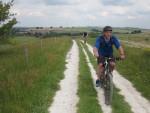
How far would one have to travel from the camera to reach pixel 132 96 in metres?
12.0

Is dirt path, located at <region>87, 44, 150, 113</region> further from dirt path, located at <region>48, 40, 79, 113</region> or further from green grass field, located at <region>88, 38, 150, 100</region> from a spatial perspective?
dirt path, located at <region>48, 40, 79, 113</region>

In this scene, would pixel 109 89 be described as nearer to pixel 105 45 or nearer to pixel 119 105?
pixel 119 105

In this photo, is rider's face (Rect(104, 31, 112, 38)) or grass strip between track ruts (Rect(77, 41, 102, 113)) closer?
grass strip between track ruts (Rect(77, 41, 102, 113))

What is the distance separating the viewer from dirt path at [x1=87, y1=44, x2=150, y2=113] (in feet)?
33.7

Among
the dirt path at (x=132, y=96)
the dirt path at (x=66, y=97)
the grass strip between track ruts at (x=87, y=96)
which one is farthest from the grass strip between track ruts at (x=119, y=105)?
the dirt path at (x=66, y=97)

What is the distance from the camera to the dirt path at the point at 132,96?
10258 millimetres

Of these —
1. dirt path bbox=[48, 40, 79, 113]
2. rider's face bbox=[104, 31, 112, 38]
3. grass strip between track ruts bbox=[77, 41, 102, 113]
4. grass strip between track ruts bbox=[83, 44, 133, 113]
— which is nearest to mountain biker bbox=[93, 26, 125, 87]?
rider's face bbox=[104, 31, 112, 38]

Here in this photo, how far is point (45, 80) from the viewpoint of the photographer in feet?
47.0

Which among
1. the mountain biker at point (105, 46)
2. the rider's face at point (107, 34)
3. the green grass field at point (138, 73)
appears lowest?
the green grass field at point (138, 73)

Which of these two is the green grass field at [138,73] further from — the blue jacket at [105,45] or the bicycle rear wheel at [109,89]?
the blue jacket at [105,45]

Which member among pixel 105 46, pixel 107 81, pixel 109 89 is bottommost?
pixel 109 89

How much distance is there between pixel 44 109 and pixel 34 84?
311 centimetres

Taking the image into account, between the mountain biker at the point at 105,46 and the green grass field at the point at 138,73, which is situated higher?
the mountain biker at the point at 105,46

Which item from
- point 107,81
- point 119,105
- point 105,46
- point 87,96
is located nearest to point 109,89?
point 107,81
